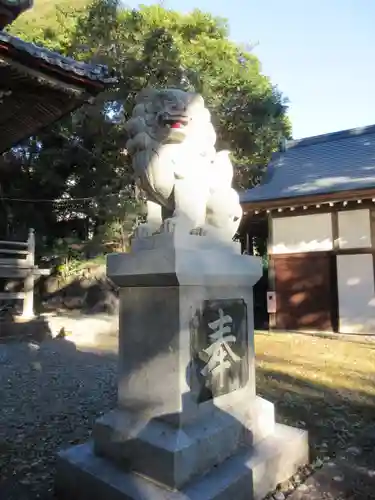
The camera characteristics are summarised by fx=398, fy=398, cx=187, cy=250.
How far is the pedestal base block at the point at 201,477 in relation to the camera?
7.43 ft

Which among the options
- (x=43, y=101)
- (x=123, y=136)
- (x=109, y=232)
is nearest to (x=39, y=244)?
(x=109, y=232)

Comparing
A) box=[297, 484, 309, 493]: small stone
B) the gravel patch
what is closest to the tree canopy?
the gravel patch

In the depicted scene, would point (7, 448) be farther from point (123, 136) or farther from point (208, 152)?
point (123, 136)

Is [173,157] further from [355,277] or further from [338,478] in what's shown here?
[355,277]

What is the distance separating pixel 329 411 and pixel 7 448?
330cm

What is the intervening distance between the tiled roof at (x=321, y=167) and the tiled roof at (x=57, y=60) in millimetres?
6569

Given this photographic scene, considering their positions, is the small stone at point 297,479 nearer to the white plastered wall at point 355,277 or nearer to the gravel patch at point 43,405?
the gravel patch at point 43,405

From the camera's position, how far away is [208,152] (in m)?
3.05

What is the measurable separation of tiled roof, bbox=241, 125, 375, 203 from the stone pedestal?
7760mm

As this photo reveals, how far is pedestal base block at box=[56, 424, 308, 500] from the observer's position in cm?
226

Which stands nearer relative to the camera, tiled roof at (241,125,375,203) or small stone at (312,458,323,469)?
small stone at (312,458,323,469)

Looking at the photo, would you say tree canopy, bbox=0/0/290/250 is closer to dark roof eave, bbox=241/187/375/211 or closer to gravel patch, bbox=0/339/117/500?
dark roof eave, bbox=241/187/375/211

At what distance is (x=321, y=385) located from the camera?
554 centimetres

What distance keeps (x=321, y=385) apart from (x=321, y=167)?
8591mm
